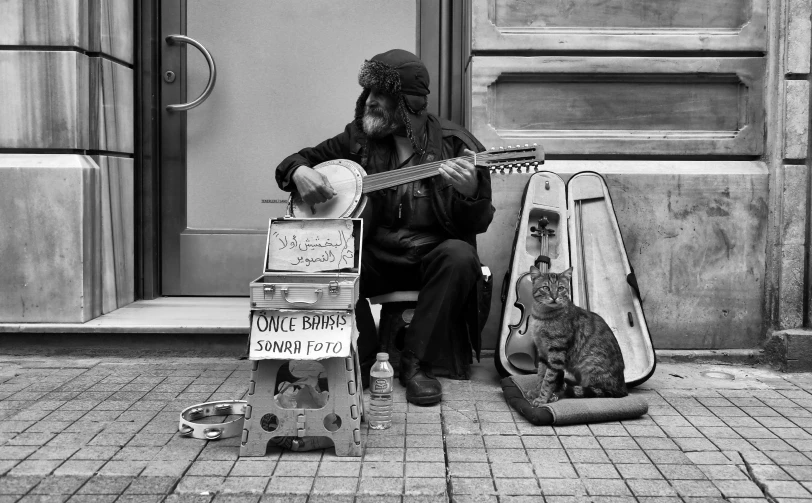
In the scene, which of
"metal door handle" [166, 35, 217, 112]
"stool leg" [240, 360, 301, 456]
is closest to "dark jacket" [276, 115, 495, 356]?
"stool leg" [240, 360, 301, 456]

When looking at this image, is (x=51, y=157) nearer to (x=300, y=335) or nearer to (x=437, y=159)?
(x=437, y=159)

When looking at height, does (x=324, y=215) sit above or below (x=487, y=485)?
above

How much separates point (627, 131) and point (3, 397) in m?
3.47

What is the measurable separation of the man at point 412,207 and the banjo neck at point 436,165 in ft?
0.21

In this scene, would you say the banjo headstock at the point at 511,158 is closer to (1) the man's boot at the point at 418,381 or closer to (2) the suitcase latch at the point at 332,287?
(1) the man's boot at the point at 418,381

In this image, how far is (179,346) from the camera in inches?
178

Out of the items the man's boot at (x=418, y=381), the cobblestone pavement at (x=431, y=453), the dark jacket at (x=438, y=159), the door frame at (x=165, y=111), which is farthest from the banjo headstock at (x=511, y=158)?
the door frame at (x=165, y=111)

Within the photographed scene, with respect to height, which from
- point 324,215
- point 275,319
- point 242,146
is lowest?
point 275,319

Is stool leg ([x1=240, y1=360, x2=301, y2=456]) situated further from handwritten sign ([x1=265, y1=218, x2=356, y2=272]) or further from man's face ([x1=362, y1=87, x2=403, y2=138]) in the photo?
man's face ([x1=362, y1=87, x2=403, y2=138])

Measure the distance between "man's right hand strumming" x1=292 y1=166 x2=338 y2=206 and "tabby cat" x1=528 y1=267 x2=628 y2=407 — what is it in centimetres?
105

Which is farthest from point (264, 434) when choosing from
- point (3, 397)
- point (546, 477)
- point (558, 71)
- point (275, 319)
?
point (558, 71)

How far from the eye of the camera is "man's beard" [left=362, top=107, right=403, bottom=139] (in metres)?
3.96

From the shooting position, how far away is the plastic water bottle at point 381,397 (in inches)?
130

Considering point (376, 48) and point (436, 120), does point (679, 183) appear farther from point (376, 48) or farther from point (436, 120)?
point (376, 48)
